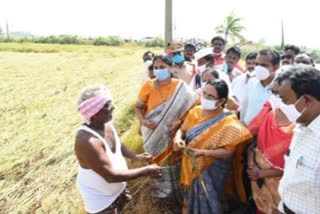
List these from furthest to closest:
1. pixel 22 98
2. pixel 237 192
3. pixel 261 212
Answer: pixel 22 98 → pixel 237 192 → pixel 261 212

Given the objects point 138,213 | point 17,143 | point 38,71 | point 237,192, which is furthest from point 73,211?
point 38,71

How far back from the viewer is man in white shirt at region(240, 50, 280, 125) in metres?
3.28

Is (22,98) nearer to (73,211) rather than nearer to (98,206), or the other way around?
(73,211)

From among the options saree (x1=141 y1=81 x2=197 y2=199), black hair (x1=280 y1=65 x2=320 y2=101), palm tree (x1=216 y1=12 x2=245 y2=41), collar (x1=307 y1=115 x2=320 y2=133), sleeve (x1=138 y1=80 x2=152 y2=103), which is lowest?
palm tree (x1=216 y1=12 x2=245 y2=41)

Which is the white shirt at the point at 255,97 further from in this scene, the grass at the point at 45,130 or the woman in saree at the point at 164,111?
the grass at the point at 45,130

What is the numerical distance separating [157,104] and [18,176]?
2.54 metres

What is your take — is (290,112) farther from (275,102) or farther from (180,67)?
(180,67)

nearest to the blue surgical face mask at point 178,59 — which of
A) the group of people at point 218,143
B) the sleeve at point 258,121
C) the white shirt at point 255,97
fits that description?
the group of people at point 218,143

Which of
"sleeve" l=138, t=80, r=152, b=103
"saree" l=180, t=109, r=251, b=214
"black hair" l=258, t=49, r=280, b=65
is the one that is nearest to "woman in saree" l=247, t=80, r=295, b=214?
"saree" l=180, t=109, r=251, b=214

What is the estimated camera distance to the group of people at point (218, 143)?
2020mm

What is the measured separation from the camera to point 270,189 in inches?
103

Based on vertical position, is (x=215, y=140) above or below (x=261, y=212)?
above

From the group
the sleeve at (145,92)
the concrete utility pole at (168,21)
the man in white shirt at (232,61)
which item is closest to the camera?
the sleeve at (145,92)

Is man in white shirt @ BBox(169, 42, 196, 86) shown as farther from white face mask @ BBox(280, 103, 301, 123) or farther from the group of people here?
white face mask @ BBox(280, 103, 301, 123)
